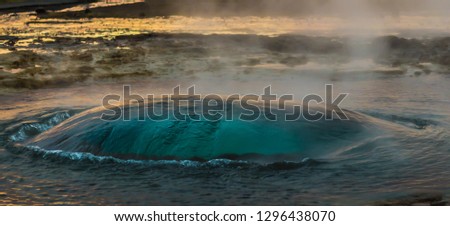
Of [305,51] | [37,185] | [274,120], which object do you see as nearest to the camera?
[37,185]

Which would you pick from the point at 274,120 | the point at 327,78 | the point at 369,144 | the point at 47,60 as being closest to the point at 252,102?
the point at 274,120

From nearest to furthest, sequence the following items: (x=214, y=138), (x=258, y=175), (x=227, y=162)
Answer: (x=258, y=175)
(x=227, y=162)
(x=214, y=138)

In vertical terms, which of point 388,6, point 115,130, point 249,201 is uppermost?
point 388,6

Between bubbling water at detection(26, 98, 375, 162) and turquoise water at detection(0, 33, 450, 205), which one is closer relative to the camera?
turquoise water at detection(0, 33, 450, 205)

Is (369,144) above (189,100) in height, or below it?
below

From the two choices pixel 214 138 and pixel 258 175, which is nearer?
pixel 258 175

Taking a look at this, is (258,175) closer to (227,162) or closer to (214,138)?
(227,162)

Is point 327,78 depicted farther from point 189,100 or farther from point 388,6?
point 388,6

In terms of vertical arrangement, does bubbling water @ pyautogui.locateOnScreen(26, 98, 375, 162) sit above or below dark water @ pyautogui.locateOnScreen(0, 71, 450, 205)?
above

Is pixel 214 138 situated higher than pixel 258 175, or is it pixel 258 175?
pixel 214 138

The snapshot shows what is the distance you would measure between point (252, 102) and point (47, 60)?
9971mm

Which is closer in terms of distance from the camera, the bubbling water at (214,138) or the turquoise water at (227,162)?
the turquoise water at (227,162)

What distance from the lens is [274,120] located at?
5832 mm

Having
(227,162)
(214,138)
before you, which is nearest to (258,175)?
(227,162)
